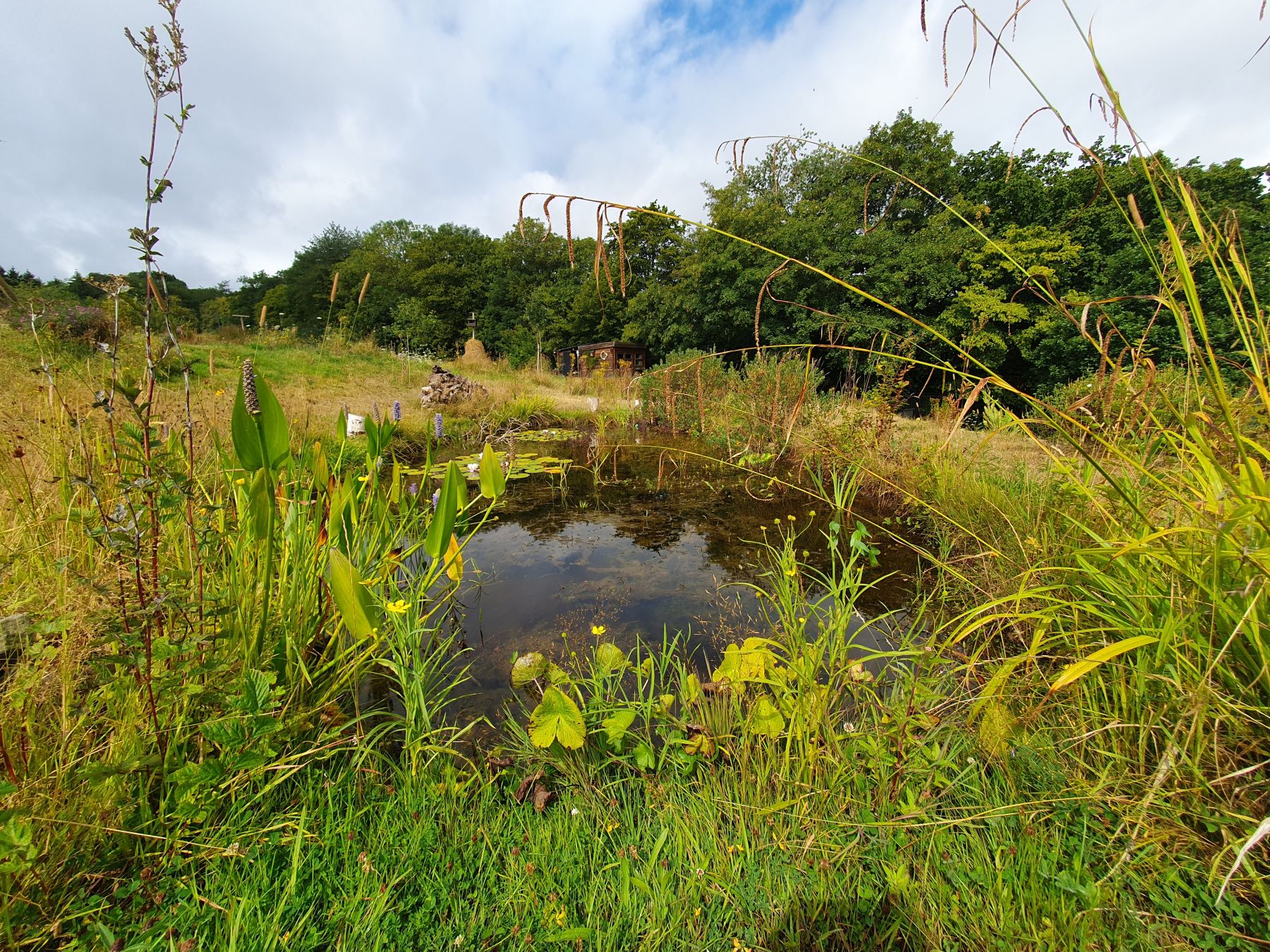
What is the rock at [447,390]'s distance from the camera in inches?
365

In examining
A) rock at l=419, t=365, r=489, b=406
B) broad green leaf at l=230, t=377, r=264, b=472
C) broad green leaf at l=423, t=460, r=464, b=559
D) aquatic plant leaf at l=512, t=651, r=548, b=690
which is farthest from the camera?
rock at l=419, t=365, r=489, b=406

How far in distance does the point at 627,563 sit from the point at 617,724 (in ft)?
5.42

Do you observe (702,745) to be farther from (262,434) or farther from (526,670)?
(262,434)

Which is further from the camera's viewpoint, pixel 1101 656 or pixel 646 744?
pixel 646 744

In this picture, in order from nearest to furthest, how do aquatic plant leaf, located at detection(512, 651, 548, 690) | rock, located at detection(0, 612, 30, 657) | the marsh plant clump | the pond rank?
the marsh plant clump → rock, located at detection(0, 612, 30, 657) → aquatic plant leaf, located at detection(512, 651, 548, 690) → the pond

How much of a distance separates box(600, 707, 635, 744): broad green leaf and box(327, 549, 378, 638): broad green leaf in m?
0.70

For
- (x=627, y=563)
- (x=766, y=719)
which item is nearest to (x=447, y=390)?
(x=627, y=563)

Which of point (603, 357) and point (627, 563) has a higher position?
point (603, 357)

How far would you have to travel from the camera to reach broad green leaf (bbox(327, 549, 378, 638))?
1.15 m

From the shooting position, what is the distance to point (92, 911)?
0.76 metres

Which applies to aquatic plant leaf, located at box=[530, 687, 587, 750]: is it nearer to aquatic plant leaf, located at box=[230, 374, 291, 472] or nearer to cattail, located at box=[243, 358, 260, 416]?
aquatic plant leaf, located at box=[230, 374, 291, 472]

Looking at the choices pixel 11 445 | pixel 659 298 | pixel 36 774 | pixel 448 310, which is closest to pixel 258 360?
pixel 11 445

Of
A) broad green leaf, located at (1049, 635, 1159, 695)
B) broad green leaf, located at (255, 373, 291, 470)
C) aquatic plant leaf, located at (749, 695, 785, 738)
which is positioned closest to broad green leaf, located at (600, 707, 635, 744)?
aquatic plant leaf, located at (749, 695, 785, 738)

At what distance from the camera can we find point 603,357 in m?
18.4
